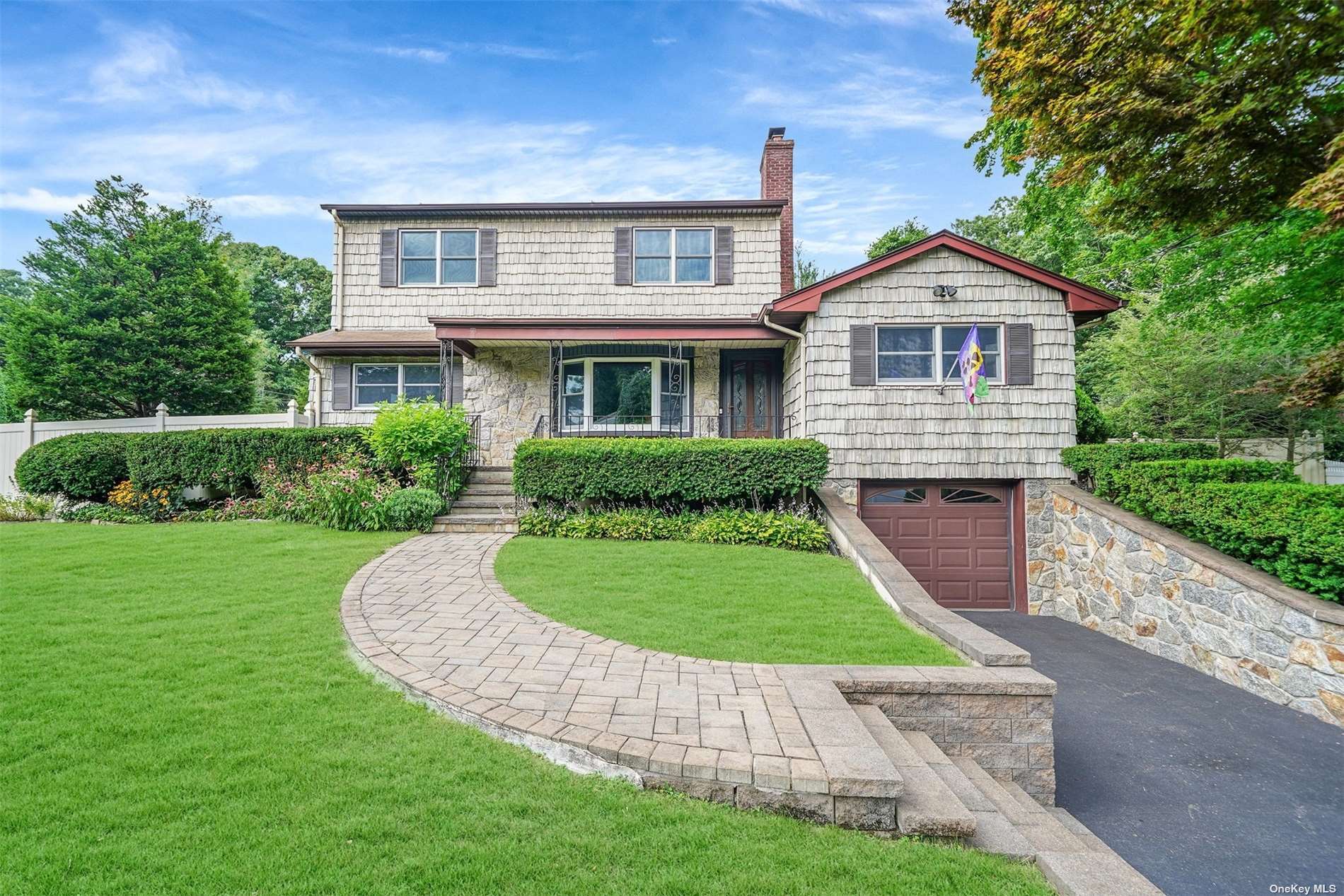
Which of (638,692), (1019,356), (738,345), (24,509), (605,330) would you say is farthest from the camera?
(738,345)

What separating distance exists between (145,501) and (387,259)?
6781mm

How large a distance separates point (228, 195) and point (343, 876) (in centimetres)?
3179

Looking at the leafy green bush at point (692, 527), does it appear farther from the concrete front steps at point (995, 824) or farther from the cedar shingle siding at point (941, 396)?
the concrete front steps at point (995, 824)

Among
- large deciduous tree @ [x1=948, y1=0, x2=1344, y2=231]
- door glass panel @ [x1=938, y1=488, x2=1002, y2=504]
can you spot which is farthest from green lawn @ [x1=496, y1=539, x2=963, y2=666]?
large deciduous tree @ [x1=948, y1=0, x2=1344, y2=231]

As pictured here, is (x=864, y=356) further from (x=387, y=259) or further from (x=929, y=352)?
(x=387, y=259)

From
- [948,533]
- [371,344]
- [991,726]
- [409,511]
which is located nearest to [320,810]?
[991,726]

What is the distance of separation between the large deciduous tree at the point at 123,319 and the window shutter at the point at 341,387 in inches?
264

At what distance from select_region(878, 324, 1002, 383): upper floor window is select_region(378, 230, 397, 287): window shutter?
1086 cm

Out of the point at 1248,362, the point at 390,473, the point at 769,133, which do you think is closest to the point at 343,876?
the point at 390,473

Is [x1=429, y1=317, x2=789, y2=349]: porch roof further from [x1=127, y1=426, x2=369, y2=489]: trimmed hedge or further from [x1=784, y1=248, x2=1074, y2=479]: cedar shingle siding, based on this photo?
[x1=127, y1=426, x2=369, y2=489]: trimmed hedge

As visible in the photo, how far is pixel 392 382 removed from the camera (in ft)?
41.9

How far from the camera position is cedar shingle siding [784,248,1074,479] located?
941 cm

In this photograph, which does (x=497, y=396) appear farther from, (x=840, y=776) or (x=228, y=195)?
(x=228, y=195)

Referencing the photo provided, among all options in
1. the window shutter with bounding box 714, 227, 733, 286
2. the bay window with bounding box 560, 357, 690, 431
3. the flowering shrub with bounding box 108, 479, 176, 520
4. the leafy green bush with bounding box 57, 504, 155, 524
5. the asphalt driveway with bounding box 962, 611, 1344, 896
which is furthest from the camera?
the window shutter with bounding box 714, 227, 733, 286
